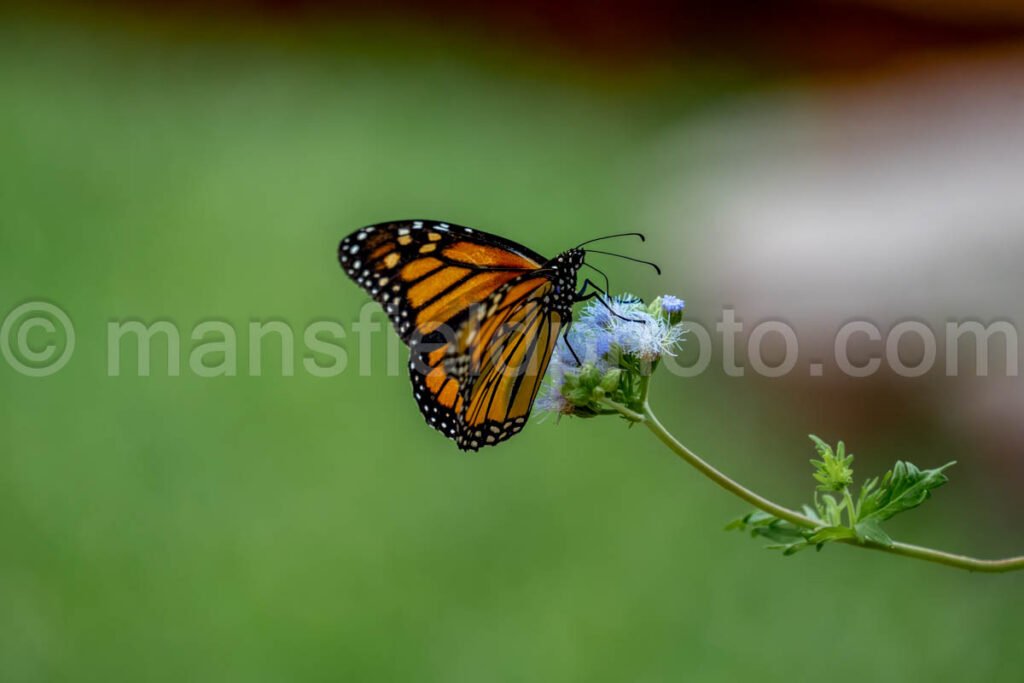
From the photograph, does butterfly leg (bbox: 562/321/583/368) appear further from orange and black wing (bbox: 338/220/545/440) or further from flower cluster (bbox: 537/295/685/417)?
orange and black wing (bbox: 338/220/545/440)

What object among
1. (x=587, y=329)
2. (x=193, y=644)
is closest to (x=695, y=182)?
(x=193, y=644)

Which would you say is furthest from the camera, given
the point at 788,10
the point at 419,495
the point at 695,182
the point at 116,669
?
the point at 788,10

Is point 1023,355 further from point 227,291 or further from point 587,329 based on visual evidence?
point 227,291

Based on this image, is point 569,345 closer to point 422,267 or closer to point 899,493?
point 422,267

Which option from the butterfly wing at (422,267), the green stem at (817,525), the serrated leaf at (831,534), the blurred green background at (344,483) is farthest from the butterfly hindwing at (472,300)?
the blurred green background at (344,483)

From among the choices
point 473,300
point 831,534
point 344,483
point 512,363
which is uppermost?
point 473,300

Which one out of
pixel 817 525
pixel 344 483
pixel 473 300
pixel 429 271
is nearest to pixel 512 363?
pixel 473 300
